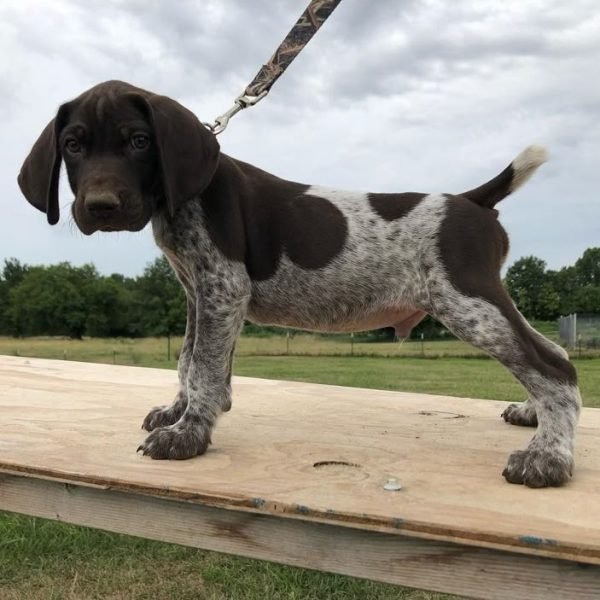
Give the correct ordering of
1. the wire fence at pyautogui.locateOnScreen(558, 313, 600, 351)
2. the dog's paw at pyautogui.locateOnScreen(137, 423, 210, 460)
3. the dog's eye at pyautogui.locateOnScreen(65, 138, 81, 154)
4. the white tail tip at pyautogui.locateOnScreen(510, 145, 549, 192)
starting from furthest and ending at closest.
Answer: the wire fence at pyautogui.locateOnScreen(558, 313, 600, 351) < the white tail tip at pyautogui.locateOnScreen(510, 145, 549, 192) < the dog's paw at pyautogui.locateOnScreen(137, 423, 210, 460) < the dog's eye at pyautogui.locateOnScreen(65, 138, 81, 154)

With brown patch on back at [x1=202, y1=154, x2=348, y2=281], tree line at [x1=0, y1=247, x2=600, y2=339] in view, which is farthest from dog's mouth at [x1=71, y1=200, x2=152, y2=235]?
tree line at [x1=0, y1=247, x2=600, y2=339]

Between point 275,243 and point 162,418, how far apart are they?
1.01 m

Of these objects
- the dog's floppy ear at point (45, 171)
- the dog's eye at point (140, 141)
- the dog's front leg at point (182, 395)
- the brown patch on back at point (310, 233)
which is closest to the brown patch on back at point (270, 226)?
the brown patch on back at point (310, 233)

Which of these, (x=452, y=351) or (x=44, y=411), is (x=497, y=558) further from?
(x=452, y=351)

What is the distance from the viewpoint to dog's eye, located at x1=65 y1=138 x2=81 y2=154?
2.45 m

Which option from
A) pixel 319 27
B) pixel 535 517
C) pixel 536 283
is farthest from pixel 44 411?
pixel 536 283

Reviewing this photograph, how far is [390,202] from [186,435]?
1289 millimetres

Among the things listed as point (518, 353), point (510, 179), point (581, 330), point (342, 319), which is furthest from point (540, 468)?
point (581, 330)

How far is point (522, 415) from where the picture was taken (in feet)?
10.8

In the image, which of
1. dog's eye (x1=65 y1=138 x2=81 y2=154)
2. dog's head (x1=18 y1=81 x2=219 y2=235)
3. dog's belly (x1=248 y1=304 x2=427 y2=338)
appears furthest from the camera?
dog's belly (x1=248 y1=304 x2=427 y2=338)

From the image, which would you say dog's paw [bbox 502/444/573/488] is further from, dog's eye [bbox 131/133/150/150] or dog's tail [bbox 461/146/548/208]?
dog's eye [bbox 131/133/150/150]

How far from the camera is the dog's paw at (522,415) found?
3279mm

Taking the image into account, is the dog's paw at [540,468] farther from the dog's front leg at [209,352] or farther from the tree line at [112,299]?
the tree line at [112,299]

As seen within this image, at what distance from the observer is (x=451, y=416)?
353 cm
